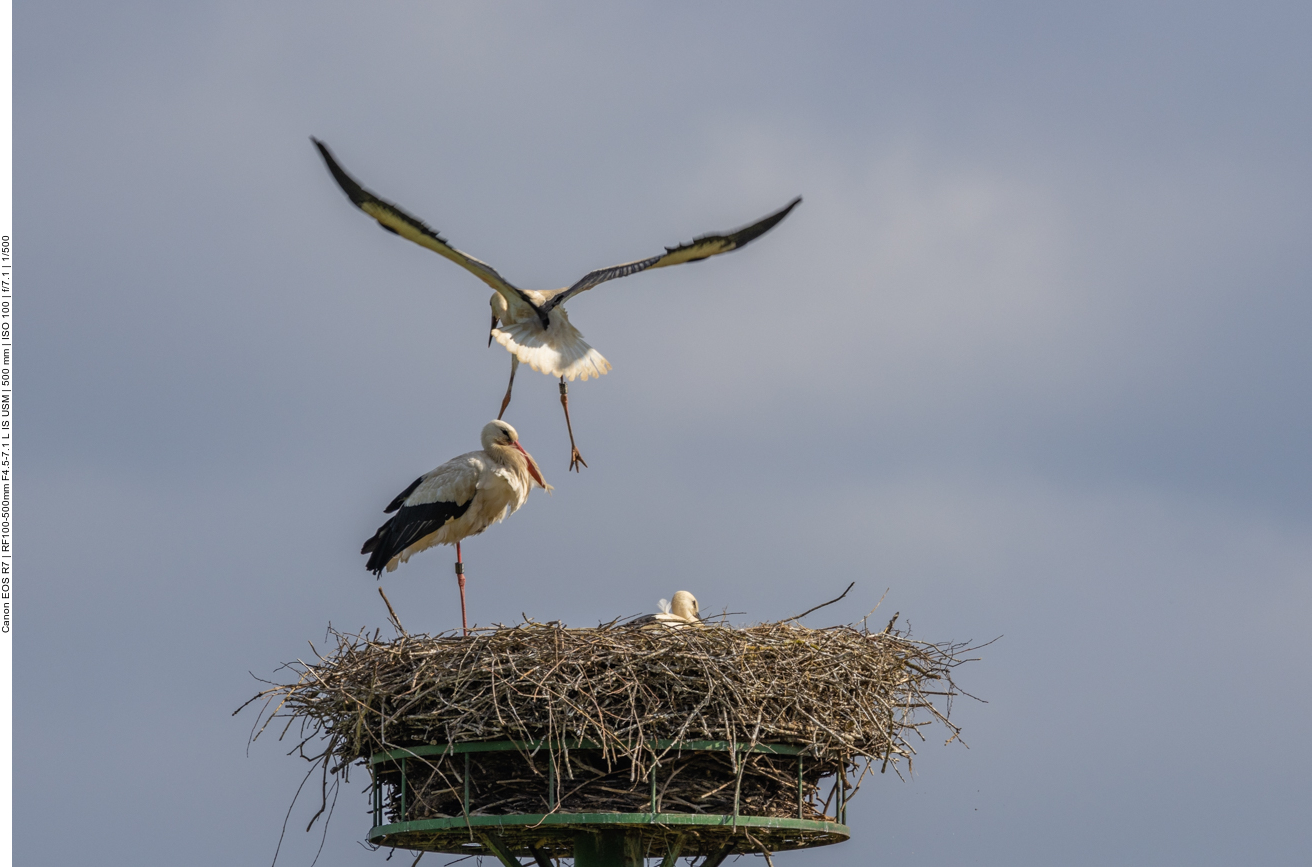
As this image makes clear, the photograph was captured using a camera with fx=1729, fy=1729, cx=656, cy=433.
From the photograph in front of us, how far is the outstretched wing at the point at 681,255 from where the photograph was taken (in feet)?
53.9

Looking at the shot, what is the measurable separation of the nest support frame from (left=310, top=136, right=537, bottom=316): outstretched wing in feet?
17.3

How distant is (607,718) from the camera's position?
1116 centimetres

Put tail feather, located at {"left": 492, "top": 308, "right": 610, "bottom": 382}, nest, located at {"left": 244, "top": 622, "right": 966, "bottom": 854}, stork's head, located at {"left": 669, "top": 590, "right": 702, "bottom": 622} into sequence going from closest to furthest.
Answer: nest, located at {"left": 244, "top": 622, "right": 966, "bottom": 854} → stork's head, located at {"left": 669, "top": 590, "right": 702, "bottom": 622} → tail feather, located at {"left": 492, "top": 308, "right": 610, "bottom": 382}

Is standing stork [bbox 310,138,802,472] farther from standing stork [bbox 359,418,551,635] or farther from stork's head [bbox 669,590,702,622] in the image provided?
stork's head [bbox 669,590,702,622]

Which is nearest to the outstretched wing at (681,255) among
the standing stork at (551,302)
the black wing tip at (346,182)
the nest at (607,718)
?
the standing stork at (551,302)

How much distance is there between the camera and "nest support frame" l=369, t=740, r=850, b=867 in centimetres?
1116

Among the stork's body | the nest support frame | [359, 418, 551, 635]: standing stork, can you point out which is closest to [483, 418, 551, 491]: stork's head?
[359, 418, 551, 635]: standing stork

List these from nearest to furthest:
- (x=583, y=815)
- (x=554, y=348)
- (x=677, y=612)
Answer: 1. (x=583, y=815)
2. (x=677, y=612)
3. (x=554, y=348)

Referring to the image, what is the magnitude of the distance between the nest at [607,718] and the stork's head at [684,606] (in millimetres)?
2575

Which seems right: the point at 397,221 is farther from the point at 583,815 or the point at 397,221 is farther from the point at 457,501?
the point at 583,815

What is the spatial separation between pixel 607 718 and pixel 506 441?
17.2 ft

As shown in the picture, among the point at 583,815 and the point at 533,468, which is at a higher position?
the point at 533,468

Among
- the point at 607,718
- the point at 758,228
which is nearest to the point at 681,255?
the point at 758,228

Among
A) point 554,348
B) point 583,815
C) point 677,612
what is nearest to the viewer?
point 583,815
